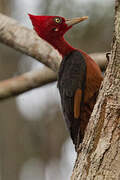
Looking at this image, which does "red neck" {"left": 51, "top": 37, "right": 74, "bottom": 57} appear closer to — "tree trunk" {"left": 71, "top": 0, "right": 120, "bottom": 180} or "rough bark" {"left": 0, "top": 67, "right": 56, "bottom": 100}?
"rough bark" {"left": 0, "top": 67, "right": 56, "bottom": 100}

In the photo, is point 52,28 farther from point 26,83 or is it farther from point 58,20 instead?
point 26,83

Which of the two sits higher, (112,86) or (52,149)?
(112,86)

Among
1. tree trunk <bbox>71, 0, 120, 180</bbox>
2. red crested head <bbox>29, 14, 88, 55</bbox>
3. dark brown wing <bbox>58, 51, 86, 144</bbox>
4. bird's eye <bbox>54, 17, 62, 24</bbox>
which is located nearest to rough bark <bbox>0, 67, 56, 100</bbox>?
red crested head <bbox>29, 14, 88, 55</bbox>

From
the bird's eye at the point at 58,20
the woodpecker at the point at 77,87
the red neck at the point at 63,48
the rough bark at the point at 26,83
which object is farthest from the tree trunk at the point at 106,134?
the rough bark at the point at 26,83

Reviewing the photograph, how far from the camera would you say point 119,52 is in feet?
8.71

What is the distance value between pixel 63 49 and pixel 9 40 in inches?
34.9

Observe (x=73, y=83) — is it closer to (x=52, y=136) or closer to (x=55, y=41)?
(x=55, y=41)

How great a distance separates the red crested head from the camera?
4.71m

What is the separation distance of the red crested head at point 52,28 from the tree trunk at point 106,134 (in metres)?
1.99

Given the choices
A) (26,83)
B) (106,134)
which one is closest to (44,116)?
(26,83)

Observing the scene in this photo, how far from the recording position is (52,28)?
15.6 ft

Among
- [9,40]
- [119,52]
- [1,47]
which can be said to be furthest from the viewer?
[1,47]

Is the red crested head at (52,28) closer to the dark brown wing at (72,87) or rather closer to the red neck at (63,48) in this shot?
the red neck at (63,48)

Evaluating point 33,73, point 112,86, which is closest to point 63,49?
point 33,73
